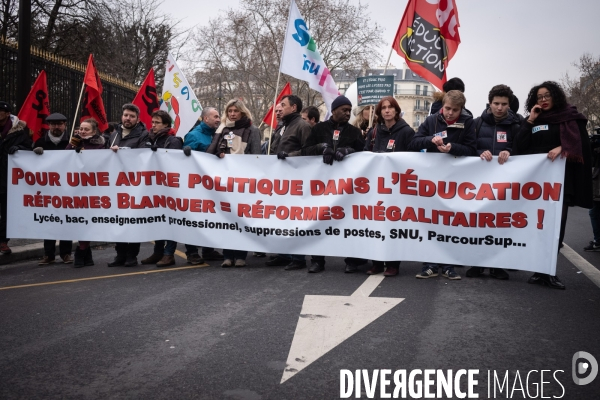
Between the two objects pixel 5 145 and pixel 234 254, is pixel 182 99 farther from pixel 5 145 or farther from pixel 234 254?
pixel 234 254

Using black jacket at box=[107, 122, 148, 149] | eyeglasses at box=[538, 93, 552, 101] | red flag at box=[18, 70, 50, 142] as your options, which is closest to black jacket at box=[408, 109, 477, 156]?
eyeglasses at box=[538, 93, 552, 101]

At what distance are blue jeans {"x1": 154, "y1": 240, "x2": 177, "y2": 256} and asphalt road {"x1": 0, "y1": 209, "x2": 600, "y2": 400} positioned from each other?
2.92 feet

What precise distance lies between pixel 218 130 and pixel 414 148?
263 centimetres

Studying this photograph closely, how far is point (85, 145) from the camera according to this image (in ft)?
25.2

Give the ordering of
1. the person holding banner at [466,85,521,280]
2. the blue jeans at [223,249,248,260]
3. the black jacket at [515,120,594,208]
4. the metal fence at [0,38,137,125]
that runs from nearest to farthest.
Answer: the black jacket at [515,120,594,208], the person holding banner at [466,85,521,280], the blue jeans at [223,249,248,260], the metal fence at [0,38,137,125]

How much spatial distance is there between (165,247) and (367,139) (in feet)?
9.77

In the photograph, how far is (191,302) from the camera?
17.2 feet

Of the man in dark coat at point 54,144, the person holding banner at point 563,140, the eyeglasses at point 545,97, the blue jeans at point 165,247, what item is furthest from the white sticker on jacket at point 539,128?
the man in dark coat at point 54,144

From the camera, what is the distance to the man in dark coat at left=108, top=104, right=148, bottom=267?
24.5 ft

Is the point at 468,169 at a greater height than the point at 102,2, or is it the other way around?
the point at 102,2

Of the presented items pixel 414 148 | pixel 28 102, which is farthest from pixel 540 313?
pixel 28 102

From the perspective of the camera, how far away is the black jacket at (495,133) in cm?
646

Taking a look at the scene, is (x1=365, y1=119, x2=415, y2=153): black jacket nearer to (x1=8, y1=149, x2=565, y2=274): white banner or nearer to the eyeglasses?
(x1=8, y1=149, x2=565, y2=274): white banner

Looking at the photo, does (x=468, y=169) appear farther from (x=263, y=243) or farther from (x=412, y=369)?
(x=412, y=369)
